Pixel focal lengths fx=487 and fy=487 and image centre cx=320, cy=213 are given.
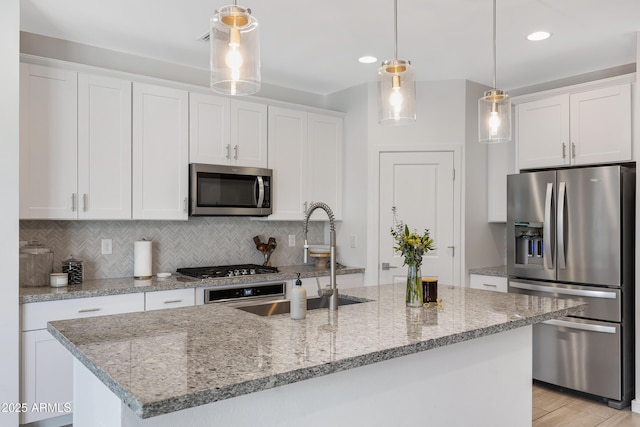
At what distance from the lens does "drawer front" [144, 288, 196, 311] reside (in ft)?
11.1

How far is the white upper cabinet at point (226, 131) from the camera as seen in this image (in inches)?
153

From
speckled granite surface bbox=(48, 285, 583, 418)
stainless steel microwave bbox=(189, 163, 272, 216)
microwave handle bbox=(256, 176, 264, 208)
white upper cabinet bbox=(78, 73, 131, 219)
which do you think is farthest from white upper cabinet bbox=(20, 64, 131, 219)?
speckled granite surface bbox=(48, 285, 583, 418)

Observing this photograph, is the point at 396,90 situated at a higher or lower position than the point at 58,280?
higher

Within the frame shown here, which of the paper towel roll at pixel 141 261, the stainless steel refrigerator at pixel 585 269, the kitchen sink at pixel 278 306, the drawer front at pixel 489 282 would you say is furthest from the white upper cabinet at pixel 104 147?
the stainless steel refrigerator at pixel 585 269

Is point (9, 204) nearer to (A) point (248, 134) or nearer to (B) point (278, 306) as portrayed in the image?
(B) point (278, 306)

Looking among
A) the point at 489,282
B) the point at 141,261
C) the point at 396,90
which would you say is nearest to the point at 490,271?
the point at 489,282

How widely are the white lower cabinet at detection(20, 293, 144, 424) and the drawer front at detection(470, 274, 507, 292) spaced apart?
10.2ft

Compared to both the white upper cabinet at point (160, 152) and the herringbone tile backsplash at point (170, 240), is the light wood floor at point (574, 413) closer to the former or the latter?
the herringbone tile backsplash at point (170, 240)

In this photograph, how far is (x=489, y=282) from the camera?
4352mm

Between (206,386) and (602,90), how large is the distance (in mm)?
3788

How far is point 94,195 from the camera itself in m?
3.41

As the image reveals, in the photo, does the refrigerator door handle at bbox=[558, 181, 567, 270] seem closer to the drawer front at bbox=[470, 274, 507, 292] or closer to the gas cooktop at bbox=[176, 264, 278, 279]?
the drawer front at bbox=[470, 274, 507, 292]

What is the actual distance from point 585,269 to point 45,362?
3776 mm

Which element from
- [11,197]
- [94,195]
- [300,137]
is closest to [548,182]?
[300,137]
